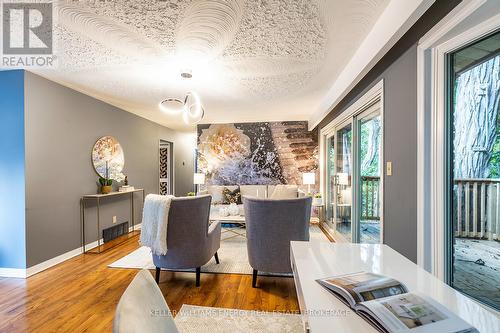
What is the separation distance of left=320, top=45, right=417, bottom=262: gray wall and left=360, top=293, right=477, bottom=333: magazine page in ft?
3.42

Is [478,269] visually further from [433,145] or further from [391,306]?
[391,306]

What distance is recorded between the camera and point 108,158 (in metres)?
3.83

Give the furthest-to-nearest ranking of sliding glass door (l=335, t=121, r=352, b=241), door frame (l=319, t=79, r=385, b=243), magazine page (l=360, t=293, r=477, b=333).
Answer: sliding glass door (l=335, t=121, r=352, b=241) → door frame (l=319, t=79, r=385, b=243) → magazine page (l=360, t=293, r=477, b=333)

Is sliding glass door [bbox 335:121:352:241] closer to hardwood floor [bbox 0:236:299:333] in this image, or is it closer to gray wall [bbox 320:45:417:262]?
gray wall [bbox 320:45:417:262]

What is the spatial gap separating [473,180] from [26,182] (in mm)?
3985

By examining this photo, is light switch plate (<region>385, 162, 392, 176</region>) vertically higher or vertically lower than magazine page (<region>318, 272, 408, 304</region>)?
higher

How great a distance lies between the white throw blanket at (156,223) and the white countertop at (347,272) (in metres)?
1.40

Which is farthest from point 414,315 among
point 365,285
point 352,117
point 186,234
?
point 352,117

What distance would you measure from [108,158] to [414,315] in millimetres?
4310

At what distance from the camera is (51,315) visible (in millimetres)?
1905

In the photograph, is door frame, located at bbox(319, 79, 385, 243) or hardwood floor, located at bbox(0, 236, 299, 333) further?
door frame, located at bbox(319, 79, 385, 243)

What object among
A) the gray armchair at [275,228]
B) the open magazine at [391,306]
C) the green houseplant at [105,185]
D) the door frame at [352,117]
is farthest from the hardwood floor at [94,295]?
the open magazine at [391,306]

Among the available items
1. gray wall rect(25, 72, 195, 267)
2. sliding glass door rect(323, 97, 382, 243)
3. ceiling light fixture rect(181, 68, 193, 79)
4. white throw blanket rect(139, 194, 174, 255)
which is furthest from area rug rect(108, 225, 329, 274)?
ceiling light fixture rect(181, 68, 193, 79)

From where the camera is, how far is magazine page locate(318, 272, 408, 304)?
748mm
